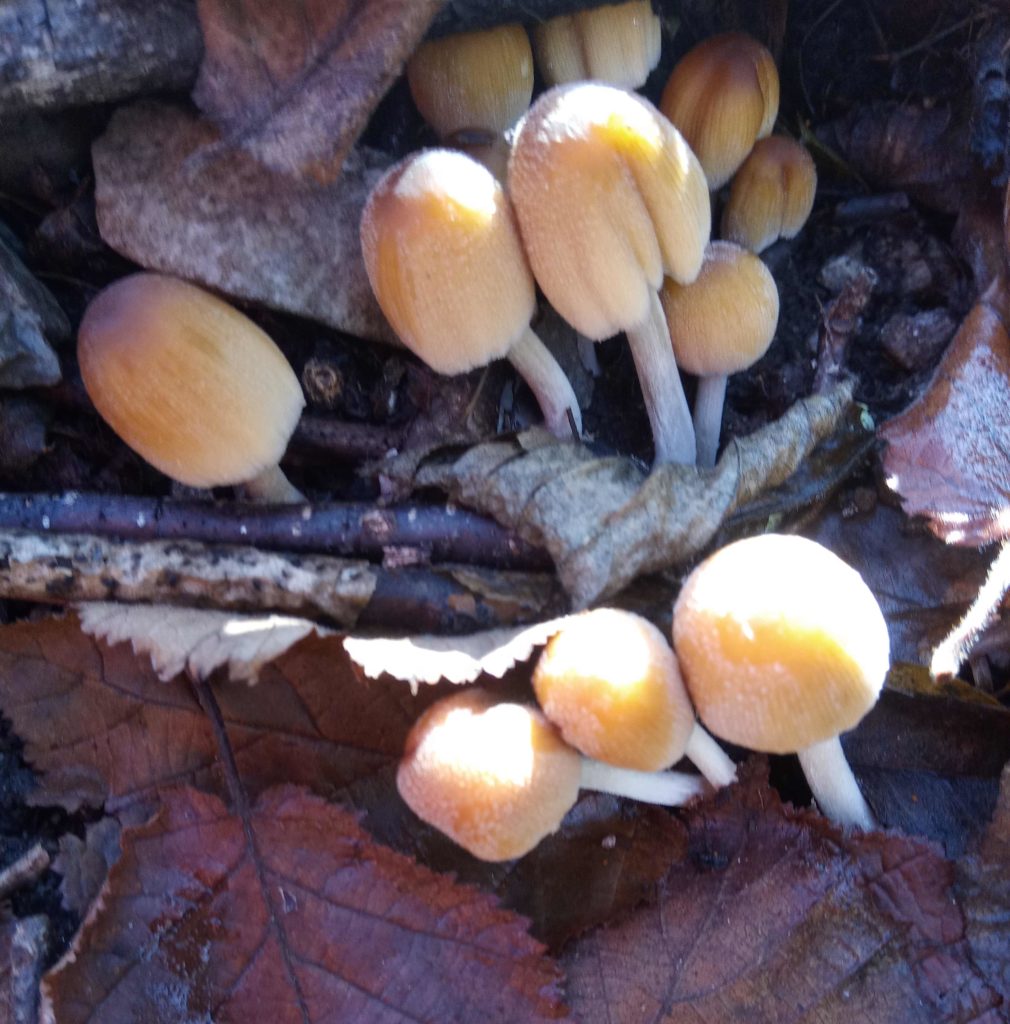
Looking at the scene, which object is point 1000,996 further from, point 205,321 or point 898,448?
point 205,321

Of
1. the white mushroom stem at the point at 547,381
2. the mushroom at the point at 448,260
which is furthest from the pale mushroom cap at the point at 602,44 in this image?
the white mushroom stem at the point at 547,381

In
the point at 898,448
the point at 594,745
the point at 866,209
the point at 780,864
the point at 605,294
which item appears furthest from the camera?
the point at 866,209

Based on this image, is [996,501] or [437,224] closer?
[437,224]

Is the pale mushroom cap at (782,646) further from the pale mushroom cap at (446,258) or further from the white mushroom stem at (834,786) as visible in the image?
the pale mushroom cap at (446,258)

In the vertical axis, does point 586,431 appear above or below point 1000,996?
above

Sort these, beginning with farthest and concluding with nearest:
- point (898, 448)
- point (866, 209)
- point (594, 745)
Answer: point (866, 209) < point (898, 448) < point (594, 745)

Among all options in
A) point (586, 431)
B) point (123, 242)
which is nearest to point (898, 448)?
point (586, 431)

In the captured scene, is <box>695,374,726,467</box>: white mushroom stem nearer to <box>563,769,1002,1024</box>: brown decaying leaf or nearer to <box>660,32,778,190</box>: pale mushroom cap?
<box>660,32,778,190</box>: pale mushroom cap
